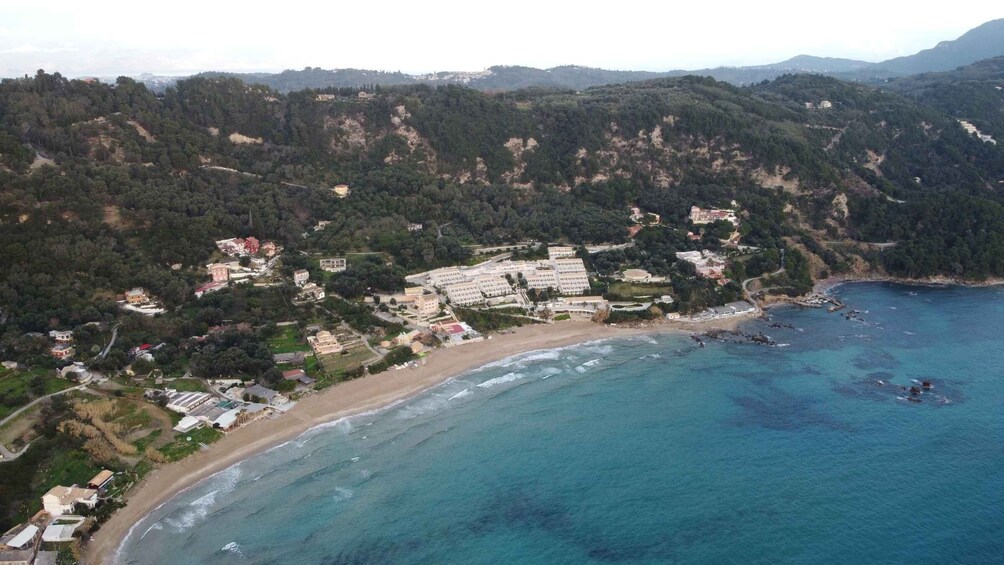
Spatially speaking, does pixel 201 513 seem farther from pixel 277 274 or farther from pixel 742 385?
pixel 742 385

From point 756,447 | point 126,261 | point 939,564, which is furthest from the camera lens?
point 126,261

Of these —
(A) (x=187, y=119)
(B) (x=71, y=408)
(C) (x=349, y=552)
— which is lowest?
(C) (x=349, y=552)

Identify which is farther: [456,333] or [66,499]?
[456,333]

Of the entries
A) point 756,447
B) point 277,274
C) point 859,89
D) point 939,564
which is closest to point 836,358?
point 756,447

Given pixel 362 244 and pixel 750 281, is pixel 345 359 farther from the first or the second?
pixel 750 281

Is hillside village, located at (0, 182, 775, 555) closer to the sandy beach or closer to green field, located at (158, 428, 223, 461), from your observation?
green field, located at (158, 428, 223, 461)

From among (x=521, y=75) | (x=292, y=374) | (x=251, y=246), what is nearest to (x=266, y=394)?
(x=292, y=374)

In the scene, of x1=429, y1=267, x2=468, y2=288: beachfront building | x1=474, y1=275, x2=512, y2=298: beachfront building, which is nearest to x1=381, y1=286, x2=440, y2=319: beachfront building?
x1=429, y1=267, x2=468, y2=288: beachfront building

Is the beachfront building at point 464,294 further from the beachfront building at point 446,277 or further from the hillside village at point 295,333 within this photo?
the beachfront building at point 446,277
